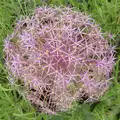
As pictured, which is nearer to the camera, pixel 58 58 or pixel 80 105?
pixel 58 58

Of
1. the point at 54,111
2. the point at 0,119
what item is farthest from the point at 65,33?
the point at 0,119

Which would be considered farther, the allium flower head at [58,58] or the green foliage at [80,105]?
the green foliage at [80,105]

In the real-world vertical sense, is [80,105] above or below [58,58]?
below

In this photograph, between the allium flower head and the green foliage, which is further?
the green foliage
